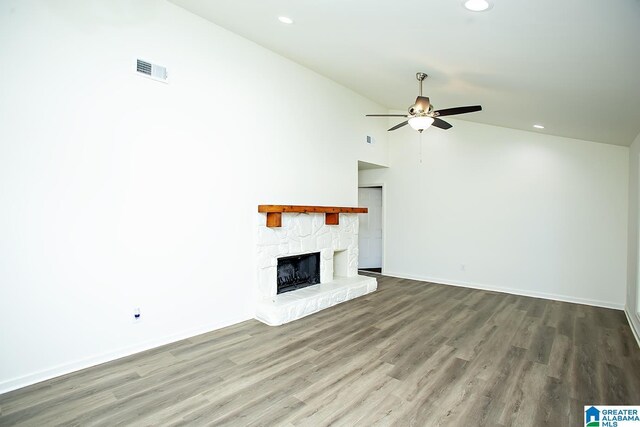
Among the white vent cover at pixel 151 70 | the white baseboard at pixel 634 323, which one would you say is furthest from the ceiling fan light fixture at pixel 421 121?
the white baseboard at pixel 634 323

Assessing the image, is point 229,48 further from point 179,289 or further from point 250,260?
point 179,289

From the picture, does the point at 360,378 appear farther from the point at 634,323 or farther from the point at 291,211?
the point at 634,323

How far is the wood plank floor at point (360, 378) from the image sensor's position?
85.1 inches

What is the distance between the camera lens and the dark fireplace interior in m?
4.72

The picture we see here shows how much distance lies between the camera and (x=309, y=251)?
4805mm

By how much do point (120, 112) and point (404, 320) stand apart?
3940 mm

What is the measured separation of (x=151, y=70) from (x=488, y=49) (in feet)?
10.5

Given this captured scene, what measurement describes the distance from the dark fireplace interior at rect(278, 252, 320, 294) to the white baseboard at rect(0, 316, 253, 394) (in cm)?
124

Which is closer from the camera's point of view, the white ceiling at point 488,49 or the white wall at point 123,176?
the white ceiling at point 488,49

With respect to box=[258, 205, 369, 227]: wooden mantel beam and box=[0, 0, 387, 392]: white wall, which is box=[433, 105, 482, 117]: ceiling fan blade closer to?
box=[258, 205, 369, 227]: wooden mantel beam

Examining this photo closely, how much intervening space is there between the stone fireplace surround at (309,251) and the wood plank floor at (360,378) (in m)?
0.25

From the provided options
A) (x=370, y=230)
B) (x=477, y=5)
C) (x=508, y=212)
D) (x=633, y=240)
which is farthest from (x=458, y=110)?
(x=370, y=230)

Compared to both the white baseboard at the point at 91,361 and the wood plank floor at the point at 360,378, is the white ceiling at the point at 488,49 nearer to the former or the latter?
the wood plank floor at the point at 360,378

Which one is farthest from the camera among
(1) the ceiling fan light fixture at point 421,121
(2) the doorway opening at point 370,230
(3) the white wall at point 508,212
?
(2) the doorway opening at point 370,230
